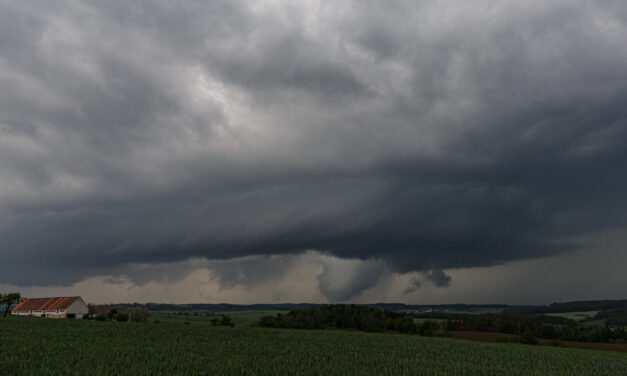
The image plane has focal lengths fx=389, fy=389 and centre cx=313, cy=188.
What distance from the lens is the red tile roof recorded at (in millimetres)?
130625

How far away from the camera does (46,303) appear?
13612cm

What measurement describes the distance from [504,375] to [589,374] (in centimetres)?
1026

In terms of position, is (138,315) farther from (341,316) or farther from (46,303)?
(341,316)

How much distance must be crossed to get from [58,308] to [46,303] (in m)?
11.4

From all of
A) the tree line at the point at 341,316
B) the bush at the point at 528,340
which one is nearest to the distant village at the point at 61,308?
the tree line at the point at 341,316

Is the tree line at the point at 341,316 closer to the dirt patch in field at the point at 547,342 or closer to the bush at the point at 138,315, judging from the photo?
the dirt patch in field at the point at 547,342

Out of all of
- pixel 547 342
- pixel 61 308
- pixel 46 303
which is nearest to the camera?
pixel 547 342

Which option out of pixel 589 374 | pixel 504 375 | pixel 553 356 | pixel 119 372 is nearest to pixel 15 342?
pixel 119 372

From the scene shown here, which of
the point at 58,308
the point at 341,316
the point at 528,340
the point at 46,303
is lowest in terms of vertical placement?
the point at 341,316

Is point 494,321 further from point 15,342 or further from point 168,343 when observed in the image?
point 15,342

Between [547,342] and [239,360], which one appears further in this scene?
[547,342]

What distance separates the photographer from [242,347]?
4031 cm

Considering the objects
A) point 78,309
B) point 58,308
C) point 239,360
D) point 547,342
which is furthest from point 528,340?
point 58,308

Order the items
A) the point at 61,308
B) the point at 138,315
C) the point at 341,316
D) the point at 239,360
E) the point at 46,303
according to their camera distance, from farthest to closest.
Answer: the point at 341,316 → the point at 46,303 → the point at 138,315 → the point at 61,308 → the point at 239,360
